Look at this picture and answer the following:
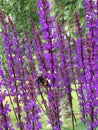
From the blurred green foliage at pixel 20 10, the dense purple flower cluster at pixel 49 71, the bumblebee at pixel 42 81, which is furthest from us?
the blurred green foliage at pixel 20 10

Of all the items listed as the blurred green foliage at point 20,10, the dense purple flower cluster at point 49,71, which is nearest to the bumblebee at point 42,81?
the dense purple flower cluster at point 49,71

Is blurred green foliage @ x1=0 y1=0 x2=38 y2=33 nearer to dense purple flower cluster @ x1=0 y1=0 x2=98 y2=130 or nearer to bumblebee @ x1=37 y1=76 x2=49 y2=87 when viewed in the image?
dense purple flower cluster @ x1=0 y1=0 x2=98 y2=130

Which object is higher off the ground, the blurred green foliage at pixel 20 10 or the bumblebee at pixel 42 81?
the blurred green foliage at pixel 20 10

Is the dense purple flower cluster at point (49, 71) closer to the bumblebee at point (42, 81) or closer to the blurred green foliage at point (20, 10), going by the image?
the bumblebee at point (42, 81)

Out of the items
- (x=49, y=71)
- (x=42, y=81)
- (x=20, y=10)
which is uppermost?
(x=20, y=10)

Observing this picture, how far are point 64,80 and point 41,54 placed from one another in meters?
1.54

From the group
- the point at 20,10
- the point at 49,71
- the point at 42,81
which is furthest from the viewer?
the point at 20,10

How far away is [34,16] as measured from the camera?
10906mm

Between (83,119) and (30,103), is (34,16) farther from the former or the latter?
(30,103)

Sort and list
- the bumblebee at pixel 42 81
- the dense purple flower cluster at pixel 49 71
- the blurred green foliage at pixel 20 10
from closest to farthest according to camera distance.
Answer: the dense purple flower cluster at pixel 49 71 → the bumblebee at pixel 42 81 → the blurred green foliage at pixel 20 10

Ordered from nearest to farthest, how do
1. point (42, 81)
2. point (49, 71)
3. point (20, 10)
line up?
1. point (49, 71)
2. point (42, 81)
3. point (20, 10)

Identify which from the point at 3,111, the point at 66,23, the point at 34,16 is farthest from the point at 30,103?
the point at 34,16

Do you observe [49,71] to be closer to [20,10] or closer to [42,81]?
[42,81]

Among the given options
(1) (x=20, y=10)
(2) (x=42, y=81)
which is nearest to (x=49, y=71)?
(2) (x=42, y=81)
